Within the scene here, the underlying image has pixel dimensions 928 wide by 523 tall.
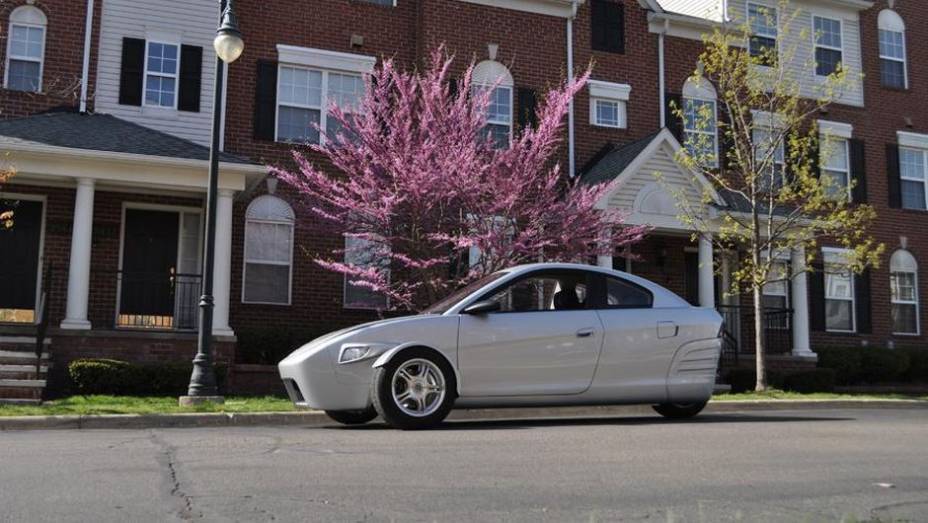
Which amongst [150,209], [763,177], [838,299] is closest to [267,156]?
[150,209]

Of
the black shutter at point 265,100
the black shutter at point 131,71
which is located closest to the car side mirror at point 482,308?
the black shutter at point 265,100

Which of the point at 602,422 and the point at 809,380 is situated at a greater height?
the point at 809,380

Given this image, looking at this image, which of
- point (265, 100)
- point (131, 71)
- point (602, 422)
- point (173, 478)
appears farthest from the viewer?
Result: point (265, 100)

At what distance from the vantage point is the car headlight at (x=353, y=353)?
8.30 m

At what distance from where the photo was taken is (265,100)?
58.1 feet

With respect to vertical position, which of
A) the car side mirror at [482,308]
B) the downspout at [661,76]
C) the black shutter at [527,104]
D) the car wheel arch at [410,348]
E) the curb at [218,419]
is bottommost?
the curb at [218,419]

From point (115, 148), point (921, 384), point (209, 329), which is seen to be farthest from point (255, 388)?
point (921, 384)

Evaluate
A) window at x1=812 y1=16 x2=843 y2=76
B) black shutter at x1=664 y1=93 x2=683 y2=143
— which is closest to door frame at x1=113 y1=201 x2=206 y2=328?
black shutter at x1=664 y1=93 x2=683 y2=143

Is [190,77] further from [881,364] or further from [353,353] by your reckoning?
[881,364]

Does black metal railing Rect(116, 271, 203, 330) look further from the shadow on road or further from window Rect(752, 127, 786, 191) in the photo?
window Rect(752, 127, 786, 191)

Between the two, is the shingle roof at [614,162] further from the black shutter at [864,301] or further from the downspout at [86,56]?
the downspout at [86,56]

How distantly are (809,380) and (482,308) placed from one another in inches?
436

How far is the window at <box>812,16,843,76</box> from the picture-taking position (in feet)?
73.7

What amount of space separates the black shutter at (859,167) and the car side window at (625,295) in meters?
14.6
